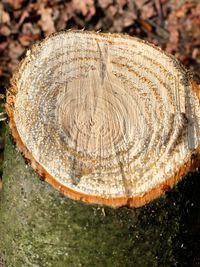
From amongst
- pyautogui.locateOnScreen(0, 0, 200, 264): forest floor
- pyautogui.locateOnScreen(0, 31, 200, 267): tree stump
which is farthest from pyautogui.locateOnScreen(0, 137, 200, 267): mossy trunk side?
pyautogui.locateOnScreen(0, 0, 200, 264): forest floor

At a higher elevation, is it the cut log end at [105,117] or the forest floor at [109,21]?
the forest floor at [109,21]

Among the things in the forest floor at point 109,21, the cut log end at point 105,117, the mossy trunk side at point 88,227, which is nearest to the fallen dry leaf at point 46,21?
the forest floor at point 109,21

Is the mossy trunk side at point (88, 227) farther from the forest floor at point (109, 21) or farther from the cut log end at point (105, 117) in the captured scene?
the forest floor at point (109, 21)

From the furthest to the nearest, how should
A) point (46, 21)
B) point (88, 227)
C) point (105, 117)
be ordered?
point (46, 21) → point (105, 117) → point (88, 227)

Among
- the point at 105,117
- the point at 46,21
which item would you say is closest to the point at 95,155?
the point at 105,117

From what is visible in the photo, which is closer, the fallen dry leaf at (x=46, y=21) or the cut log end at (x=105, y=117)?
the cut log end at (x=105, y=117)

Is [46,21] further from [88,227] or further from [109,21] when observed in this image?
[88,227]

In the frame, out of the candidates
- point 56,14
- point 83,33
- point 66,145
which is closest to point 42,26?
point 56,14
